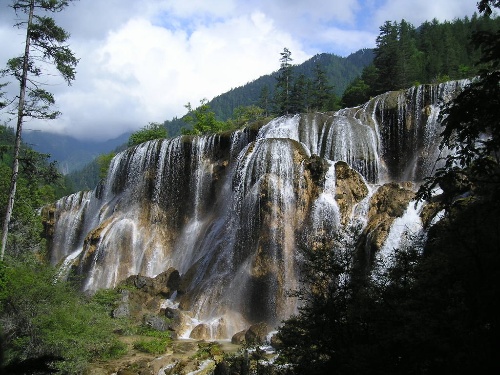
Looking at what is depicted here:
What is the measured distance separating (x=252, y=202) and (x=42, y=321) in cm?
1241

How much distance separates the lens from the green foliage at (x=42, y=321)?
12.6m

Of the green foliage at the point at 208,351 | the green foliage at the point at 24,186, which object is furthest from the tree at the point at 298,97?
the green foliage at the point at 208,351

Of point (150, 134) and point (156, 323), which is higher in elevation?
point (150, 134)

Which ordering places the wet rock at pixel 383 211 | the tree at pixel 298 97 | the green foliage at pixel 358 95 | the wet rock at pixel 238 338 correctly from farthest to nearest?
the tree at pixel 298 97 → the green foliage at pixel 358 95 → the wet rock at pixel 238 338 → the wet rock at pixel 383 211

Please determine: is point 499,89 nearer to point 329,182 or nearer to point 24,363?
point 24,363

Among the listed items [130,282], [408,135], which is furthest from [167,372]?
[408,135]

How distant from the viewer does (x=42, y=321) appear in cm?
1288

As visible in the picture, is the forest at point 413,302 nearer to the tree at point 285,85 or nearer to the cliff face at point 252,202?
the cliff face at point 252,202

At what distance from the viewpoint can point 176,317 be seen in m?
20.0

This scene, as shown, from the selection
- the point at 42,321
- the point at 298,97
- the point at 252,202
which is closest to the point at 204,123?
the point at 298,97

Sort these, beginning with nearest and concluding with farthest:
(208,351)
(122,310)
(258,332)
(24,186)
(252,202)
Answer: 1. (208,351)
2. (258,332)
3. (122,310)
4. (252,202)
5. (24,186)

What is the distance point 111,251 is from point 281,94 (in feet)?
137

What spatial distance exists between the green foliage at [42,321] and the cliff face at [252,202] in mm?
6637

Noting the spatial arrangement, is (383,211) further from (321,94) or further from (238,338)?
(321,94)
